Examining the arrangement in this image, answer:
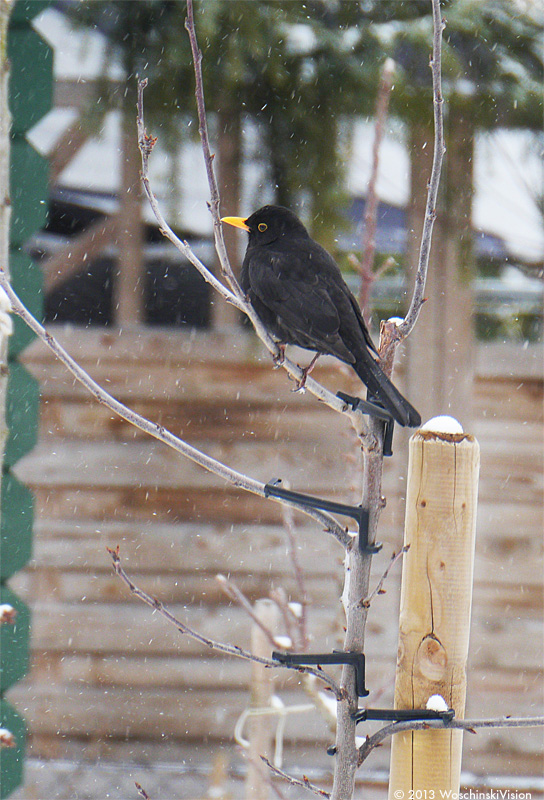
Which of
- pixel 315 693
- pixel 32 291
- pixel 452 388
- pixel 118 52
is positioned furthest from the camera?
pixel 452 388

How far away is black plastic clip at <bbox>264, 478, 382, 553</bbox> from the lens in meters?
0.65

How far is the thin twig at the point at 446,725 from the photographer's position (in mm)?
634

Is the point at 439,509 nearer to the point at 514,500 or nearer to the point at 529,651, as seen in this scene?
the point at 514,500

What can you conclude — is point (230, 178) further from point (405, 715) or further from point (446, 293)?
point (405, 715)

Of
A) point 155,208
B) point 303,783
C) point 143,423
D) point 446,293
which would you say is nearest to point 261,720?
point 303,783

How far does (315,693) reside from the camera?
135 cm

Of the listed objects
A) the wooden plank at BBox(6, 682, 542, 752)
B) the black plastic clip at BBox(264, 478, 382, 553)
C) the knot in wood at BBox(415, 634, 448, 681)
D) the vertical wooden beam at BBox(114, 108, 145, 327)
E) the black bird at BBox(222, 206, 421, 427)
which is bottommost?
the wooden plank at BBox(6, 682, 542, 752)

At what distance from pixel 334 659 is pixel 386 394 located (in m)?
0.26

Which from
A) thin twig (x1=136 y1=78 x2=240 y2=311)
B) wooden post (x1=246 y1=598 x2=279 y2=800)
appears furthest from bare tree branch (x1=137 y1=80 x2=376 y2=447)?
wooden post (x1=246 y1=598 x2=279 y2=800)

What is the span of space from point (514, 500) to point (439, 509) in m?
1.78

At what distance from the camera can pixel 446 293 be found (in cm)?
227

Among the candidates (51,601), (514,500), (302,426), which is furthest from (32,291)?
(514,500)

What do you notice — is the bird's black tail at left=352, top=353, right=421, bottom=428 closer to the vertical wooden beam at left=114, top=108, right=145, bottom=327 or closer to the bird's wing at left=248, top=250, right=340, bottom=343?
the bird's wing at left=248, top=250, right=340, bottom=343

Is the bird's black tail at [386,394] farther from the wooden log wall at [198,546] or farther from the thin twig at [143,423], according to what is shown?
the wooden log wall at [198,546]
